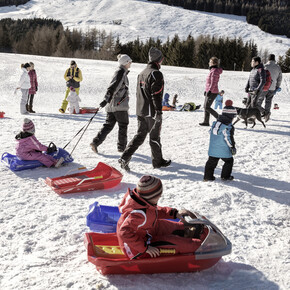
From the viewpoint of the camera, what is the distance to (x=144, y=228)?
9.62ft

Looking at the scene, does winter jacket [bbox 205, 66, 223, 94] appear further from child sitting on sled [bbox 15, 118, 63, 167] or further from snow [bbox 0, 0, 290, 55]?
snow [bbox 0, 0, 290, 55]

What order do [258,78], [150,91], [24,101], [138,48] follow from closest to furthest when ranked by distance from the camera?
[150,91] < [258,78] < [24,101] < [138,48]

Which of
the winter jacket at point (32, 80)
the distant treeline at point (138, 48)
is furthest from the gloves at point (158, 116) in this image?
the distant treeline at point (138, 48)

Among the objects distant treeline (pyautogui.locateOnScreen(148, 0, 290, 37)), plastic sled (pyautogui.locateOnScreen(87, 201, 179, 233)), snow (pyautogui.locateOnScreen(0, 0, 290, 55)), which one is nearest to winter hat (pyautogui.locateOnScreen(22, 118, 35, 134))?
plastic sled (pyautogui.locateOnScreen(87, 201, 179, 233))

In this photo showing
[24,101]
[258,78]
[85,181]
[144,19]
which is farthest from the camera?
[144,19]

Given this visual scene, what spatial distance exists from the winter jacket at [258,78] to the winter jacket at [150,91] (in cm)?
407

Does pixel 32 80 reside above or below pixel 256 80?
below

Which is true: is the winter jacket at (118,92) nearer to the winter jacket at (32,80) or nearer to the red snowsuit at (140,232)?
the red snowsuit at (140,232)

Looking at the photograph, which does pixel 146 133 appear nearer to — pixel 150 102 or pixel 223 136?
pixel 150 102

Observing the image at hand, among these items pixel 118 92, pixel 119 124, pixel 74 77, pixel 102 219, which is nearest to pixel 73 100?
pixel 74 77

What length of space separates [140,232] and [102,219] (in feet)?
2.60

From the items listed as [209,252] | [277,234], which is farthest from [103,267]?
[277,234]

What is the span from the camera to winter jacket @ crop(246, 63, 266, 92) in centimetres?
826

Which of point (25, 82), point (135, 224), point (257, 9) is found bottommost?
point (135, 224)
